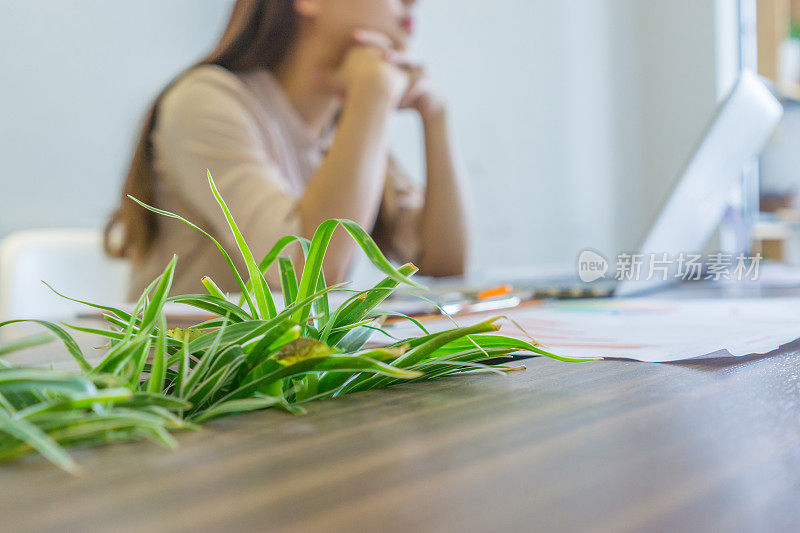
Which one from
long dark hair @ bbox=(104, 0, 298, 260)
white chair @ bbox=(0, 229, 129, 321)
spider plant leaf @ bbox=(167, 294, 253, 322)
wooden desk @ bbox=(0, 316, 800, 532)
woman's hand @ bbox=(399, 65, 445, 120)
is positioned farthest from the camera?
woman's hand @ bbox=(399, 65, 445, 120)

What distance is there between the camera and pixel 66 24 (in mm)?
1111

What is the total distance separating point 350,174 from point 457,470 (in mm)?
869

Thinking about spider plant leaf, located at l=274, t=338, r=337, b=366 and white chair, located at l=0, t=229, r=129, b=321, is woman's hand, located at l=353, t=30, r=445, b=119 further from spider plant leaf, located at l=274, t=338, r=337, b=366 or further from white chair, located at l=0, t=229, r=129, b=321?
spider plant leaf, located at l=274, t=338, r=337, b=366

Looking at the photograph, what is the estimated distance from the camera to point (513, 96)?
A: 79.5 inches

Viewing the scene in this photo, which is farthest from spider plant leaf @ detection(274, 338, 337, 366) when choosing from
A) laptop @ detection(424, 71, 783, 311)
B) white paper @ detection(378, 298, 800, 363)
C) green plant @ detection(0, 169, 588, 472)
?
laptop @ detection(424, 71, 783, 311)

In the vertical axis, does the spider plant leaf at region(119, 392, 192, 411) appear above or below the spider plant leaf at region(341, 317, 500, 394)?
above

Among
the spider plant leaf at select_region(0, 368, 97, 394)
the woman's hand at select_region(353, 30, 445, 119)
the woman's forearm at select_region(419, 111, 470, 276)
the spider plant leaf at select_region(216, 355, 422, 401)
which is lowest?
the woman's forearm at select_region(419, 111, 470, 276)

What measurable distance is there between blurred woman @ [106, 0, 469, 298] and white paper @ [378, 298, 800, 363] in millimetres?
470

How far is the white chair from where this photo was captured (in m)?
0.90

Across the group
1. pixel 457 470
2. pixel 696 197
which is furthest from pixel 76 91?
pixel 457 470

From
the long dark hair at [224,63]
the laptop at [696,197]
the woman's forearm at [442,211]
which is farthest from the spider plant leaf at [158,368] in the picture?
the woman's forearm at [442,211]

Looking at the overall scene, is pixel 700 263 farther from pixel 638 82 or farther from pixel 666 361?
pixel 638 82

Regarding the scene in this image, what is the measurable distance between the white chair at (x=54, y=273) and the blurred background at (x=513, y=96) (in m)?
0.14

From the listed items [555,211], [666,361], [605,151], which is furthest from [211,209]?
[605,151]
